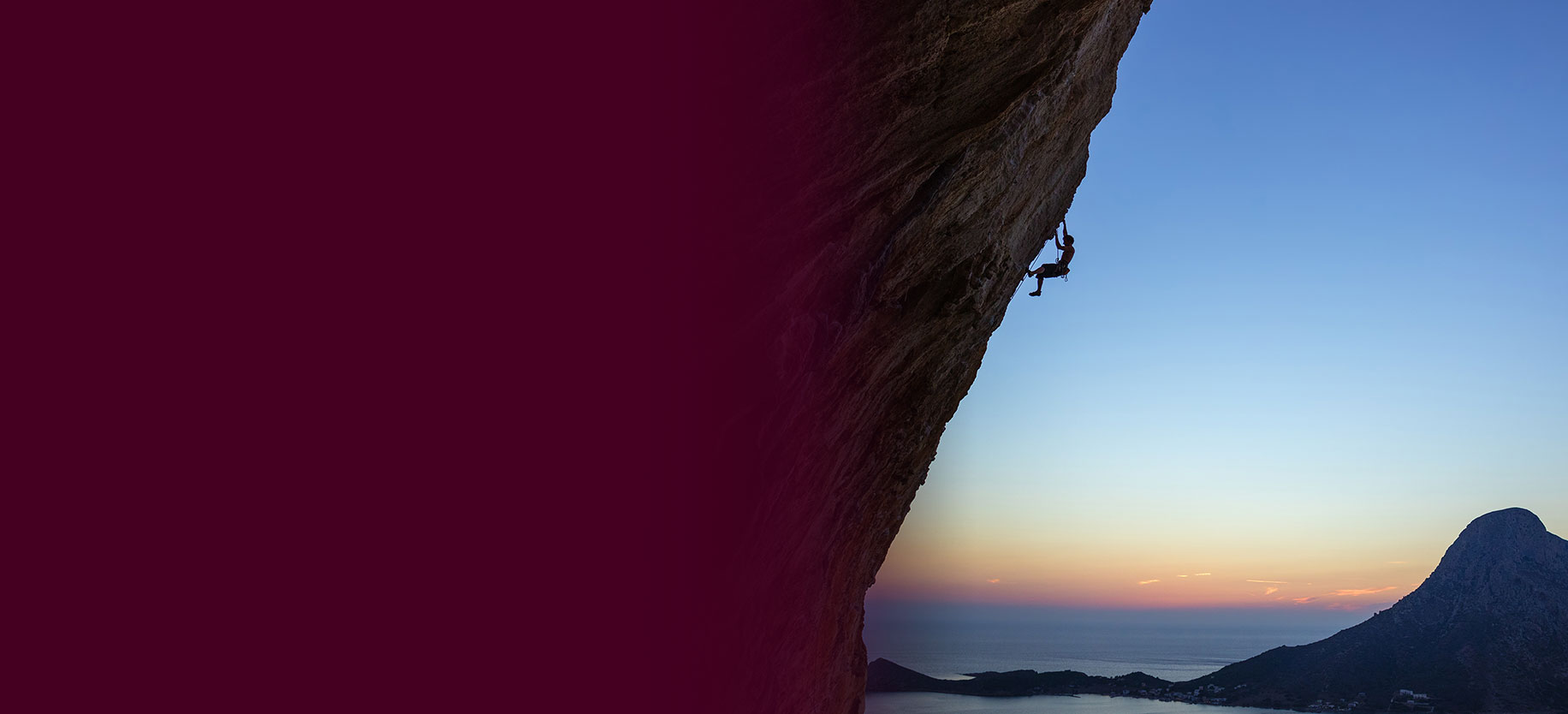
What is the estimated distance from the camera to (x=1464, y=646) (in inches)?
4013

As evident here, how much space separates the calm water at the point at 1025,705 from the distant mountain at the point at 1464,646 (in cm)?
761

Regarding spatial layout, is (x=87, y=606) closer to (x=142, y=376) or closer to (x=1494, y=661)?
(x=142, y=376)

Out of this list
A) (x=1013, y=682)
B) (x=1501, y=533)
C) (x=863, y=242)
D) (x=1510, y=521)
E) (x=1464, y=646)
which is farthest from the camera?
(x=1013, y=682)

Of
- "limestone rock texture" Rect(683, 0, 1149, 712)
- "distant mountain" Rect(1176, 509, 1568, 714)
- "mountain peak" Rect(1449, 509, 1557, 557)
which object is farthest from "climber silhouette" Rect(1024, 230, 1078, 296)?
"mountain peak" Rect(1449, 509, 1557, 557)

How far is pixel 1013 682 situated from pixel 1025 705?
87.9 feet

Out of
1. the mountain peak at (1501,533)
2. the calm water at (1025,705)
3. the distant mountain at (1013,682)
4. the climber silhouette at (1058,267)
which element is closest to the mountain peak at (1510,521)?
the mountain peak at (1501,533)

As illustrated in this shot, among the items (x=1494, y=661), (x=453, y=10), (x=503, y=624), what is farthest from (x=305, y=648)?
(x=1494, y=661)

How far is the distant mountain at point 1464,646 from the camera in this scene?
94000 mm

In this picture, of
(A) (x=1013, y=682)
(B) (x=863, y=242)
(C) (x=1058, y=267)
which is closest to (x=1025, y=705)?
(A) (x=1013, y=682)

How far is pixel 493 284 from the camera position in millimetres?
7527

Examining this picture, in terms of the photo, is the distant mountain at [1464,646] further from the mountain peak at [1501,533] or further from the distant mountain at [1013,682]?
the distant mountain at [1013,682]

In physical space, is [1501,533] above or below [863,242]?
above

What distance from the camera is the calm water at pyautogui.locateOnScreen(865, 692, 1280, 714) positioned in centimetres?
12719

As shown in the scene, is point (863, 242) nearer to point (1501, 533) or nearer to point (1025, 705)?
point (1501, 533)
